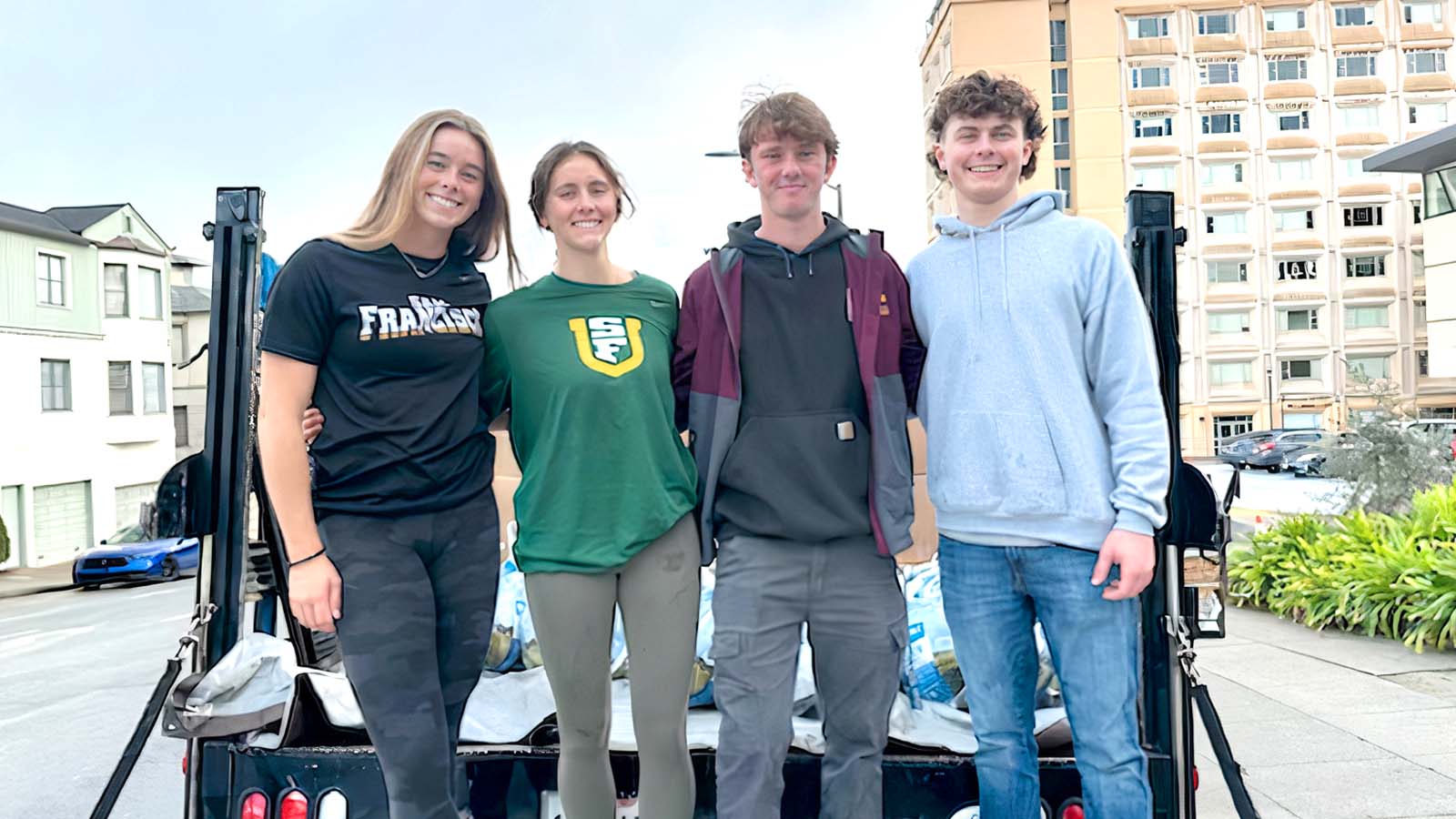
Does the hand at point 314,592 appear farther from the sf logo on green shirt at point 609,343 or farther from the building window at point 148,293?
the building window at point 148,293

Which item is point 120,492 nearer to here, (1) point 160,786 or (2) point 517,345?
(1) point 160,786

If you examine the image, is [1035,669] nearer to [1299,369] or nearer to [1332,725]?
[1332,725]

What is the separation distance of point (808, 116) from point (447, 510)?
4.26ft

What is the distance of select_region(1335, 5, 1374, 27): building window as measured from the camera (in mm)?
55719

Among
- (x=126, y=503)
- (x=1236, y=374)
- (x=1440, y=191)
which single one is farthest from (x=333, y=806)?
(x=1236, y=374)

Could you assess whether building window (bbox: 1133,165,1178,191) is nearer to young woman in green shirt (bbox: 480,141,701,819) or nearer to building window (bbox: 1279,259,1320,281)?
building window (bbox: 1279,259,1320,281)

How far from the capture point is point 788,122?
102 inches

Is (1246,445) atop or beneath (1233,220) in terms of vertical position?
beneath

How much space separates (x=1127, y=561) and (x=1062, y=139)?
58.9m


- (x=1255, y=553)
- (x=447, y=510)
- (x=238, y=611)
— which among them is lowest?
(x=1255, y=553)

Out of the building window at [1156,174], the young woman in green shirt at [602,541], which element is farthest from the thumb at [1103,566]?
the building window at [1156,174]

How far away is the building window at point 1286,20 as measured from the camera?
5572 cm

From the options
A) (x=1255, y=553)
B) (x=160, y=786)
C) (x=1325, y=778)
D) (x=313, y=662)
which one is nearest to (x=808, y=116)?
(x=313, y=662)

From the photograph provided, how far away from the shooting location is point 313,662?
10.8 ft
